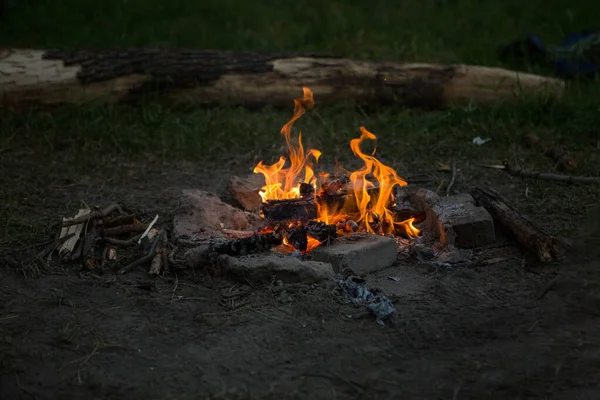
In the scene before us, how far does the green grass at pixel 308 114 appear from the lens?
23.2 feet

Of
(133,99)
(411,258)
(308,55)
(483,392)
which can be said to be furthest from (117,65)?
(483,392)

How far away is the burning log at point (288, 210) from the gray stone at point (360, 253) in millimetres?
381

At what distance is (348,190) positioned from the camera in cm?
522

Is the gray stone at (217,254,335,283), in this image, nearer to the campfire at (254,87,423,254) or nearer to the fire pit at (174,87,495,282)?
the fire pit at (174,87,495,282)

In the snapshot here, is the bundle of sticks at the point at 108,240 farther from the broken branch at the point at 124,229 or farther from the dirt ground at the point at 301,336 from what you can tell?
the dirt ground at the point at 301,336

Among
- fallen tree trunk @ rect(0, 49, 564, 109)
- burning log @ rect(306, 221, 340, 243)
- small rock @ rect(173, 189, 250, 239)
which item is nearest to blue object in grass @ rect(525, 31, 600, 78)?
fallen tree trunk @ rect(0, 49, 564, 109)

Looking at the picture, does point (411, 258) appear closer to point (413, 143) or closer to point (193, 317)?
point (193, 317)

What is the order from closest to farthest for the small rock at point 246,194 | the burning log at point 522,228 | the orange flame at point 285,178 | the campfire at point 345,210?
the burning log at point 522,228
the campfire at point 345,210
the orange flame at point 285,178
the small rock at point 246,194

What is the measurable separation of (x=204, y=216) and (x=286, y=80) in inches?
120

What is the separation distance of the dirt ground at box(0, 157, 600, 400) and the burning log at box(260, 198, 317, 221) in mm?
662

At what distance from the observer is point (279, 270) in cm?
448

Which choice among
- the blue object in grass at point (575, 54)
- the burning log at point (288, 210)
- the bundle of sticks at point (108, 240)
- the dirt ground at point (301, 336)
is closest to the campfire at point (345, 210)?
the burning log at point (288, 210)

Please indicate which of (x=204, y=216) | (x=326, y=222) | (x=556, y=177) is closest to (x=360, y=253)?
(x=326, y=222)

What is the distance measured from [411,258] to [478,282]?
459mm
